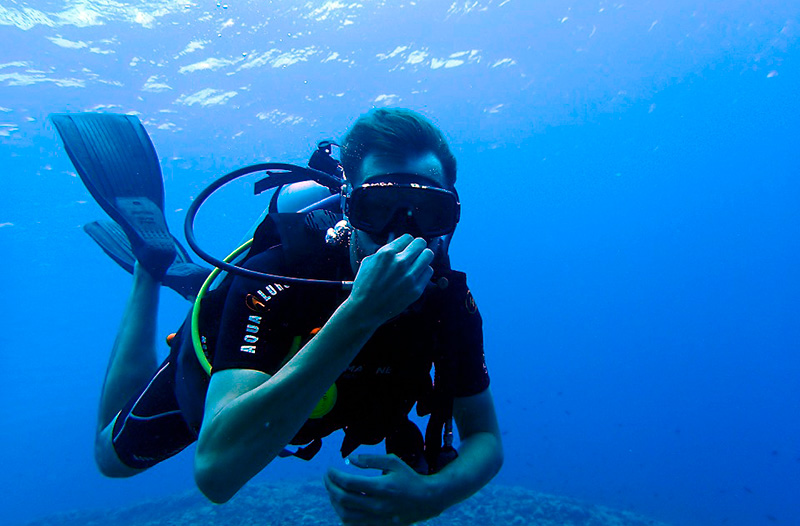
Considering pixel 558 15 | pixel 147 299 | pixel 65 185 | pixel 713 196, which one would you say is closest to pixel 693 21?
pixel 558 15

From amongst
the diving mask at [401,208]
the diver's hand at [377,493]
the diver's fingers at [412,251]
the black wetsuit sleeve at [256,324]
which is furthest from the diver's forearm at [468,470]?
the diving mask at [401,208]

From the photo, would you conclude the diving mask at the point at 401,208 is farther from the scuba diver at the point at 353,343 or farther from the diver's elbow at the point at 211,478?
the diver's elbow at the point at 211,478

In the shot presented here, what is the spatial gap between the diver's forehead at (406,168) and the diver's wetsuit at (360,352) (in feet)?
1.68

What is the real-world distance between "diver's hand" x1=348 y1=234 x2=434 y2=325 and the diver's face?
2.74ft

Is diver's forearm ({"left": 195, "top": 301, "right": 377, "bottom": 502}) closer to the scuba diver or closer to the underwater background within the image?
the scuba diver

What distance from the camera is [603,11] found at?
2367 cm

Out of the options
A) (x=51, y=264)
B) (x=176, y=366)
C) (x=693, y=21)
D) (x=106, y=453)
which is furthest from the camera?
(x=51, y=264)

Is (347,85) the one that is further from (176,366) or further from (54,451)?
(54,451)

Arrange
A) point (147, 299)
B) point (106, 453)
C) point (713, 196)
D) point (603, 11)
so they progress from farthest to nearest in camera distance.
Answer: point (713, 196), point (603, 11), point (147, 299), point (106, 453)

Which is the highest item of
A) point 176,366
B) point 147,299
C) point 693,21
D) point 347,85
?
point 693,21

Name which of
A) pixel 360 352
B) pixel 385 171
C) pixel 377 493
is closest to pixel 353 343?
pixel 377 493

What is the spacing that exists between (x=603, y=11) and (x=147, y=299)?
88.4 feet

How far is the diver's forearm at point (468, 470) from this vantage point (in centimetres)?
223

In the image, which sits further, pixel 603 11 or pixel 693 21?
pixel 693 21
